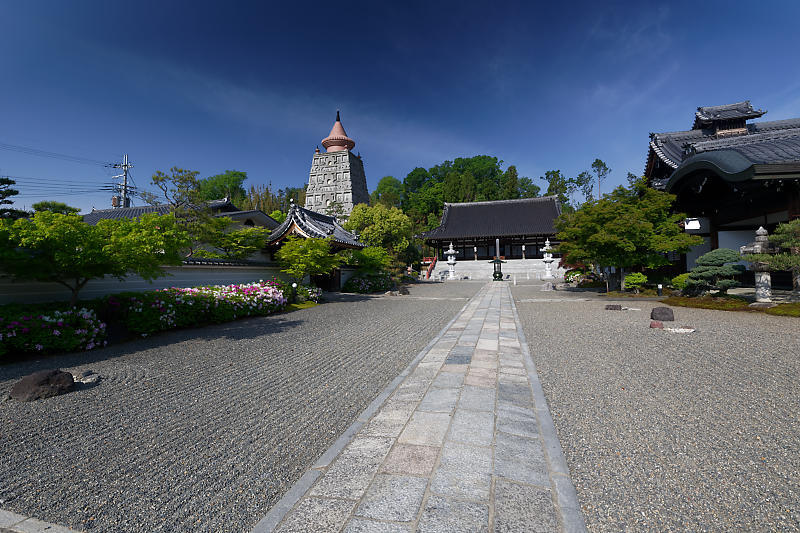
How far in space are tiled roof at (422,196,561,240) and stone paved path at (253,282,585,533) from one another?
31965 mm

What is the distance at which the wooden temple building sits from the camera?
113 feet

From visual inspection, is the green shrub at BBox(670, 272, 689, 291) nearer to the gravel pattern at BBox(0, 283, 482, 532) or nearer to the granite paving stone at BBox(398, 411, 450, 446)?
the gravel pattern at BBox(0, 283, 482, 532)

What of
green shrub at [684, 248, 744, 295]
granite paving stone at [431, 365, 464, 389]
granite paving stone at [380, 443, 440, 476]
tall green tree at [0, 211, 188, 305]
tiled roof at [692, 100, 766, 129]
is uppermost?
tiled roof at [692, 100, 766, 129]

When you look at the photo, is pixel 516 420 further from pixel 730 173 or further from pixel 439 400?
pixel 730 173

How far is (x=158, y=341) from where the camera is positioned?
675 cm

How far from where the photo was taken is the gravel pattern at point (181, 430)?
209cm

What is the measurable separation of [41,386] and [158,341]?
3.04 metres

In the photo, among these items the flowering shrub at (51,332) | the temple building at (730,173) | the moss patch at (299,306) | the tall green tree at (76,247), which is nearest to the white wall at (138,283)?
the tall green tree at (76,247)

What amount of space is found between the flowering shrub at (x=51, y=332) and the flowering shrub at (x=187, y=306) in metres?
0.86

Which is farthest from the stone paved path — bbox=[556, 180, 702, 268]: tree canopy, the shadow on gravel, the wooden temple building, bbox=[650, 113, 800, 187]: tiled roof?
the wooden temple building

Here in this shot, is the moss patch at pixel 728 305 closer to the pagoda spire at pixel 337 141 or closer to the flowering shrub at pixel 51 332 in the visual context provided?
the flowering shrub at pixel 51 332

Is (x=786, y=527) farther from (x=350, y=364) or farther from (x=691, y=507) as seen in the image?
(x=350, y=364)

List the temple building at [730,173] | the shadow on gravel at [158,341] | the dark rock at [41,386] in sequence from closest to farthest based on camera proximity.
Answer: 1. the dark rock at [41,386]
2. the shadow on gravel at [158,341]
3. the temple building at [730,173]

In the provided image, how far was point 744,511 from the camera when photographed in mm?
1943
